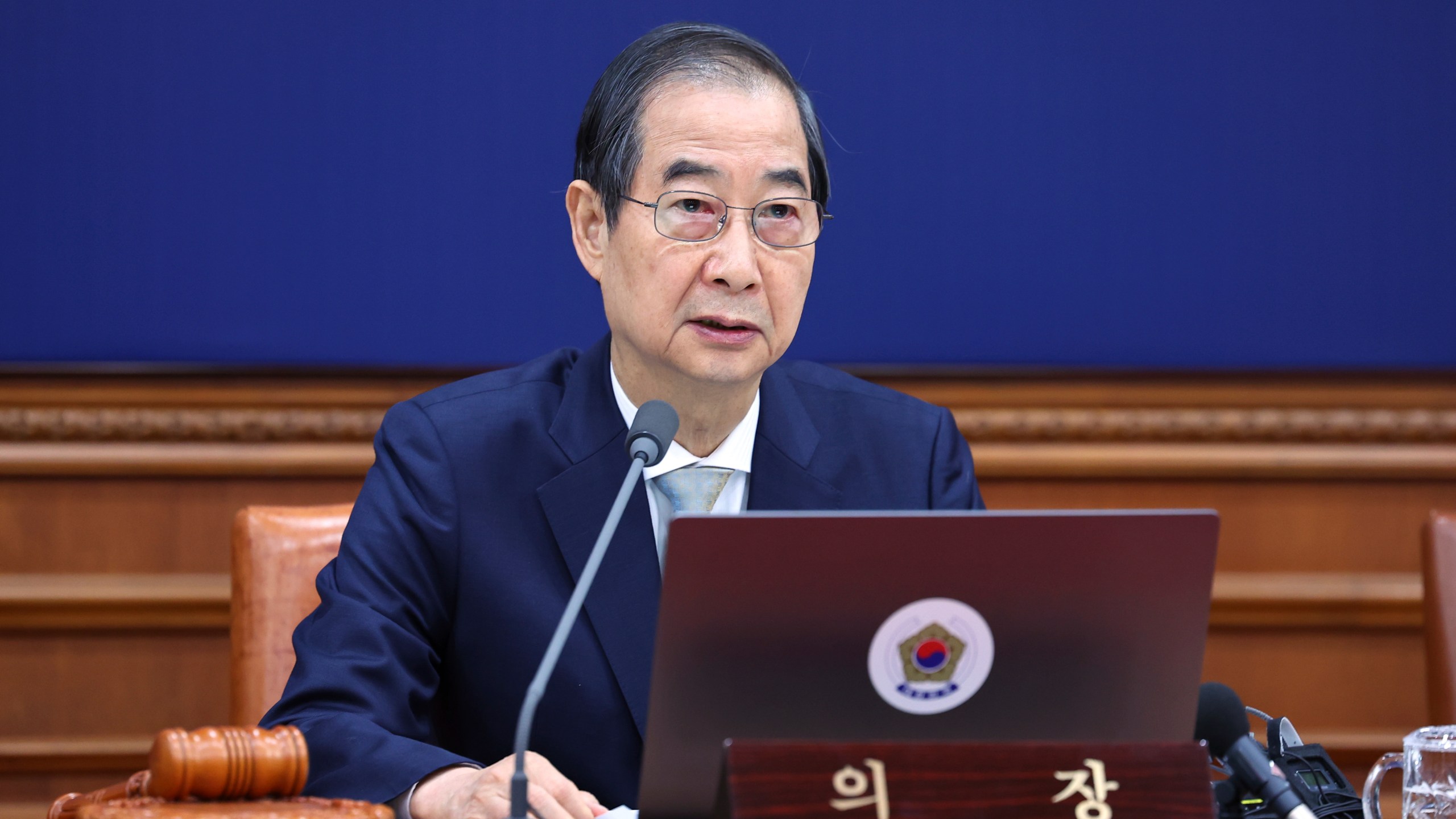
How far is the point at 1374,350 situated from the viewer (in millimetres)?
2449

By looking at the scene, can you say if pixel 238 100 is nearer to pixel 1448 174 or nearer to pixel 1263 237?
pixel 1263 237

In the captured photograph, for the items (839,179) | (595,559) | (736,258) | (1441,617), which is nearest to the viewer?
(595,559)

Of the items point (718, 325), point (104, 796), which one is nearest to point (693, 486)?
point (718, 325)

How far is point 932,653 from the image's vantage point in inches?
34.2

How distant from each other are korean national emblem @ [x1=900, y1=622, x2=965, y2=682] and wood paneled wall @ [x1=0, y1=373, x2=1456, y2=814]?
61.1 inches

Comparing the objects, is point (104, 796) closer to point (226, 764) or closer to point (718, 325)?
point (226, 764)

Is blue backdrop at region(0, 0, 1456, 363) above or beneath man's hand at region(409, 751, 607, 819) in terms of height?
above

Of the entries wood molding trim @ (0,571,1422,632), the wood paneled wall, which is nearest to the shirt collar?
the wood paneled wall

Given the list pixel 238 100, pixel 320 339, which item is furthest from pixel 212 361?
pixel 238 100

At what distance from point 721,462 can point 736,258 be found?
26cm

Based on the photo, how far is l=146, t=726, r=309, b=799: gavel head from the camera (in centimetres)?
83

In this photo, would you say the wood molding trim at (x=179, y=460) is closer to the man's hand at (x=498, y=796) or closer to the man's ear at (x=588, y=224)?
the man's ear at (x=588, y=224)

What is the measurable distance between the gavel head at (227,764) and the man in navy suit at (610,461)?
37 centimetres

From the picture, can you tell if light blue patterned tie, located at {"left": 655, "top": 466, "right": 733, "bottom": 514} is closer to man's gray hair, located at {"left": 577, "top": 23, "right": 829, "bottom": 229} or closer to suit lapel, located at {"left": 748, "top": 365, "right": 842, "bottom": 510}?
suit lapel, located at {"left": 748, "top": 365, "right": 842, "bottom": 510}
